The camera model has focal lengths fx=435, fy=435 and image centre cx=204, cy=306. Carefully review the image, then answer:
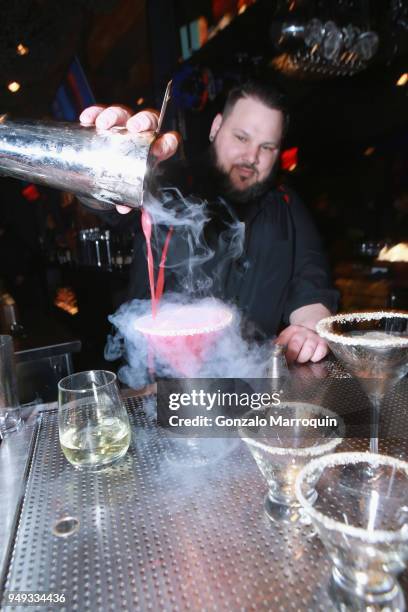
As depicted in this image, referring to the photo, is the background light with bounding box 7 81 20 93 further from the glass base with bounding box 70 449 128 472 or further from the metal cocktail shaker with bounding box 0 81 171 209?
the glass base with bounding box 70 449 128 472

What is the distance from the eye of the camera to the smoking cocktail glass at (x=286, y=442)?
0.85m

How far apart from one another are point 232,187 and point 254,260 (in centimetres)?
55

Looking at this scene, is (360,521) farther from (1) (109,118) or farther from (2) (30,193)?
(2) (30,193)

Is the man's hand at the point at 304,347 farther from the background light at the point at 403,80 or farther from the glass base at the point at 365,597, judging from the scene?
the background light at the point at 403,80

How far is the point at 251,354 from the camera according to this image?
1.74 m

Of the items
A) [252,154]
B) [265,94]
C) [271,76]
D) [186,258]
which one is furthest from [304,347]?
[271,76]

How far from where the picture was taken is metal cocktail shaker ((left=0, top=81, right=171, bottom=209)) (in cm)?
126

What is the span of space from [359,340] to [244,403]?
0.37 meters

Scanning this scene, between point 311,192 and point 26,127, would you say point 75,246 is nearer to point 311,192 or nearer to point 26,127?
point 311,192

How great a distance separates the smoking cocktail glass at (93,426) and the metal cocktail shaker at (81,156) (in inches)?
23.2

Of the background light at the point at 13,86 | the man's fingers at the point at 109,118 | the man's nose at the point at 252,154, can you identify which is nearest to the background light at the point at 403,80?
the man's nose at the point at 252,154

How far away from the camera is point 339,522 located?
0.69 metres

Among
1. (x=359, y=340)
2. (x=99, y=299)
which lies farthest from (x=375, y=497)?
(x=99, y=299)

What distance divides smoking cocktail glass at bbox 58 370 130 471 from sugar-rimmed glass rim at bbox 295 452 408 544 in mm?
500
